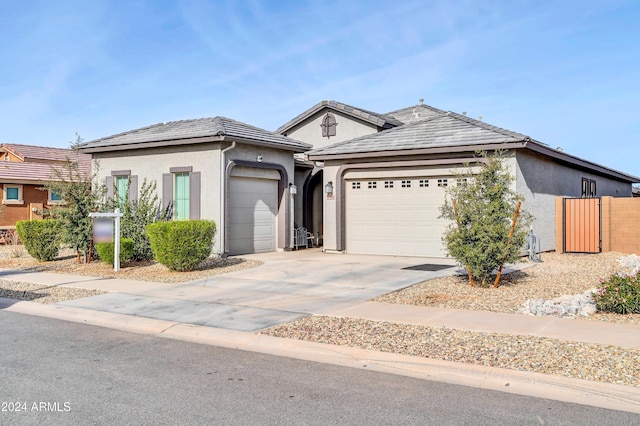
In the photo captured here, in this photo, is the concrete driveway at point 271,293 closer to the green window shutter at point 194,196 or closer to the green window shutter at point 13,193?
the green window shutter at point 194,196

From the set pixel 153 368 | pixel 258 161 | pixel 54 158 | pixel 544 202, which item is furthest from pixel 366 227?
pixel 54 158

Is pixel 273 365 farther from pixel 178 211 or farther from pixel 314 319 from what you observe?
pixel 178 211

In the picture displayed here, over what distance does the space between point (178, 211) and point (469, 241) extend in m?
10.4

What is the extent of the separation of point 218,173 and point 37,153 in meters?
23.5

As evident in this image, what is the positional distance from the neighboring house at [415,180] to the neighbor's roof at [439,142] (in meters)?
0.03

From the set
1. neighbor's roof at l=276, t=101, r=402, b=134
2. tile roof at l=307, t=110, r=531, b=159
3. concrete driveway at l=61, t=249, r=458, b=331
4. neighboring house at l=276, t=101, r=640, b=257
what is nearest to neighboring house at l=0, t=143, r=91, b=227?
neighbor's roof at l=276, t=101, r=402, b=134

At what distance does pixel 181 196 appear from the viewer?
719 inches

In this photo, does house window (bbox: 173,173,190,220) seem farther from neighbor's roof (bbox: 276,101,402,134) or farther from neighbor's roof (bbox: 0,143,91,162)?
neighbor's roof (bbox: 0,143,91,162)

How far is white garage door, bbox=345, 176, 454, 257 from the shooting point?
661 inches

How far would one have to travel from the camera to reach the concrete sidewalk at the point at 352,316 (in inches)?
220

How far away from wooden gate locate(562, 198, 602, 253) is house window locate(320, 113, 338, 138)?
34.2 ft

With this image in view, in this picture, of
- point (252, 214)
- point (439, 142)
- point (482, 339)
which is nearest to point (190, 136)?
point (252, 214)

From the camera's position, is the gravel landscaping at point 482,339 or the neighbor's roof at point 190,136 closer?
the gravel landscaping at point 482,339

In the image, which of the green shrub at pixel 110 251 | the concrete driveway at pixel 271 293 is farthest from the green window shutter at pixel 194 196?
the concrete driveway at pixel 271 293
